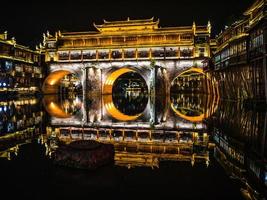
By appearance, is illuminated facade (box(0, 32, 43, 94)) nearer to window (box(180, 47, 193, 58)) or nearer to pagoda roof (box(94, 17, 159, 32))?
pagoda roof (box(94, 17, 159, 32))

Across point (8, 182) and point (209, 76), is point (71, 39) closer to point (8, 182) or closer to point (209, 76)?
point (209, 76)

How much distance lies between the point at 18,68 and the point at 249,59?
39971 mm

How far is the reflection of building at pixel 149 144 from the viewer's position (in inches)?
305

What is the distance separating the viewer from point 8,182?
19.3 ft

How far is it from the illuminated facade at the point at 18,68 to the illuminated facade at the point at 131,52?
194 inches

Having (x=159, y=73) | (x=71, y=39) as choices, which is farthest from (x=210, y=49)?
(x=71, y=39)

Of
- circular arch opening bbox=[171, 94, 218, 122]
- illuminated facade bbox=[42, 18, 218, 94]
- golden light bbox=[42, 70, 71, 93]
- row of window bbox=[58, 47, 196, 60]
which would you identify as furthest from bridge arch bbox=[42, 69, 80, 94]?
circular arch opening bbox=[171, 94, 218, 122]

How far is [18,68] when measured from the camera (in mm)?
48438

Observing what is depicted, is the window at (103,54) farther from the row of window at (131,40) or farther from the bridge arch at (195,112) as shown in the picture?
the bridge arch at (195,112)

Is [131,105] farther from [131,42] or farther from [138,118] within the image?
[131,42]

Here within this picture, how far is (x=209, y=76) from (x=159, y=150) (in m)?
34.6

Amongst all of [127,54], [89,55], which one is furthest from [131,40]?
[89,55]

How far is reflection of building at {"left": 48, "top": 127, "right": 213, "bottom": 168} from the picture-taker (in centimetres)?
774

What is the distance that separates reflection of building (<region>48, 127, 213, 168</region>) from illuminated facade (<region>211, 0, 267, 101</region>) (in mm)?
6856
